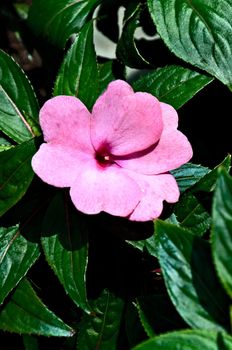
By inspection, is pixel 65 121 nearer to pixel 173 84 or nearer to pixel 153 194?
pixel 153 194

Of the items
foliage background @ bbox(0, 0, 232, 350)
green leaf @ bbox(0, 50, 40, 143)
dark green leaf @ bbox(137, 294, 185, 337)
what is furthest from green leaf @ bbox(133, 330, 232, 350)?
green leaf @ bbox(0, 50, 40, 143)

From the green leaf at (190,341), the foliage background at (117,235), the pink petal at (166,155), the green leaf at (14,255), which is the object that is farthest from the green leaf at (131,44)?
the green leaf at (190,341)

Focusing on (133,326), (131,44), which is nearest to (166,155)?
(133,326)

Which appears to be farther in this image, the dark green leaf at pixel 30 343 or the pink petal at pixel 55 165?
the dark green leaf at pixel 30 343

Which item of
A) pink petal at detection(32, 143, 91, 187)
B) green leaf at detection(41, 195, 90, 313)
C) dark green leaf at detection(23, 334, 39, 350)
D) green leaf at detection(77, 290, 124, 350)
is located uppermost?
pink petal at detection(32, 143, 91, 187)

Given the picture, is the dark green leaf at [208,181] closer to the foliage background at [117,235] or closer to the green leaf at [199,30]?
the foliage background at [117,235]

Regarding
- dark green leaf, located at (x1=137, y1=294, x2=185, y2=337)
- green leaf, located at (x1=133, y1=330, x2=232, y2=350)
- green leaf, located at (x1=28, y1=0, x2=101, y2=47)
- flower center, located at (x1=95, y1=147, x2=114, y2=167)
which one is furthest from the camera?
green leaf, located at (x1=28, y1=0, x2=101, y2=47)

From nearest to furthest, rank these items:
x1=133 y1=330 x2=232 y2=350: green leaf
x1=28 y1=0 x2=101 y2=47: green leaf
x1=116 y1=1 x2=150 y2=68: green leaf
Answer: x1=133 y1=330 x2=232 y2=350: green leaf, x1=116 y1=1 x2=150 y2=68: green leaf, x1=28 y1=0 x2=101 y2=47: green leaf

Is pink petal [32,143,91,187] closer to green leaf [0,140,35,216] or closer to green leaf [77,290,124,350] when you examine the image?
green leaf [0,140,35,216]
